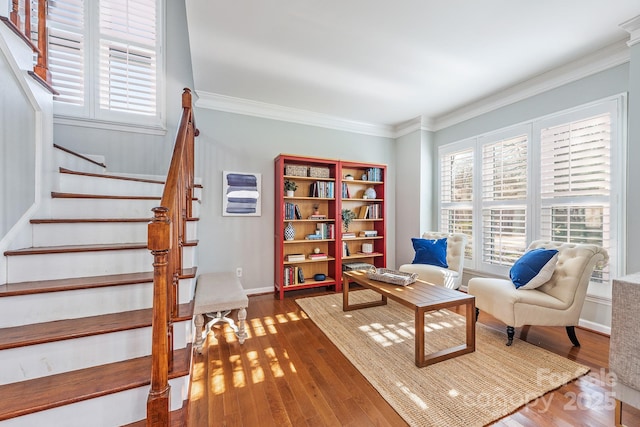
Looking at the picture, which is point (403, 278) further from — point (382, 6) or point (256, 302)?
point (382, 6)

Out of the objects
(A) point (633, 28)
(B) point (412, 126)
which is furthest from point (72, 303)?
(B) point (412, 126)

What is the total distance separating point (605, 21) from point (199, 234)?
4.36 m

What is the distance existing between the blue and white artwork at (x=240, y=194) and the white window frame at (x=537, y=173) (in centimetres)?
283

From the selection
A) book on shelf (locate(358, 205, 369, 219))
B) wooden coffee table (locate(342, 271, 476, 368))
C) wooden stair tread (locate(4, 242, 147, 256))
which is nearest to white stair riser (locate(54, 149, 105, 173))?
wooden stair tread (locate(4, 242, 147, 256))

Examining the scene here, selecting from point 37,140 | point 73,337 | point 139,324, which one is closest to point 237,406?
point 139,324

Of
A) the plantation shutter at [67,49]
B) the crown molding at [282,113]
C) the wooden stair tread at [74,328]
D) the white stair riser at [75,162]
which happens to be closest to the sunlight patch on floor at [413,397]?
the wooden stair tread at [74,328]

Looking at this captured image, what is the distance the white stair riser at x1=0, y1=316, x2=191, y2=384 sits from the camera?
1138 mm

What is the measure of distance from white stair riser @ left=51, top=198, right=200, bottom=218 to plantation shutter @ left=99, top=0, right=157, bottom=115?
1.49 m

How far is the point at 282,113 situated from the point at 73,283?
304 centimetres

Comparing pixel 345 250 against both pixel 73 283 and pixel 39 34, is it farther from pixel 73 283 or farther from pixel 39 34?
pixel 39 34

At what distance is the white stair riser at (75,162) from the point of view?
6.62ft

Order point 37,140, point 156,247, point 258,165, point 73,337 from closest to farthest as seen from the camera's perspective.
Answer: point 156,247 < point 73,337 < point 37,140 < point 258,165

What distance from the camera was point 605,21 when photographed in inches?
81.0

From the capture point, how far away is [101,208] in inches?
76.3
